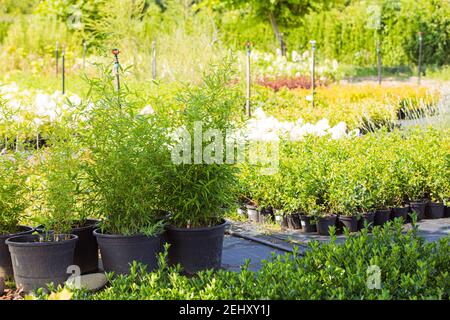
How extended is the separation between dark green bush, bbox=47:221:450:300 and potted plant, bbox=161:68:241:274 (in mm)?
676

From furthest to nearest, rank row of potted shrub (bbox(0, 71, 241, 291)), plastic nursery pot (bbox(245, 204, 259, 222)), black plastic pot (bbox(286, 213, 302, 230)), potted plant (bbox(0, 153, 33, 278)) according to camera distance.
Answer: plastic nursery pot (bbox(245, 204, 259, 222))
black plastic pot (bbox(286, 213, 302, 230))
potted plant (bbox(0, 153, 33, 278))
row of potted shrub (bbox(0, 71, 241, 291))

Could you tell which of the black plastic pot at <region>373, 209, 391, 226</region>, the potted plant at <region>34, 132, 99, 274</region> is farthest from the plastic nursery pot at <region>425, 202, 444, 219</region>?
the potted plant at <region>34, 132, 99, 274</region>

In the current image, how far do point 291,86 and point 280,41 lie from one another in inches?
178

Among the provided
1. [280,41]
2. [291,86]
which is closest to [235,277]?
[291,86]

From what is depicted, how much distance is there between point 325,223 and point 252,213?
726mm

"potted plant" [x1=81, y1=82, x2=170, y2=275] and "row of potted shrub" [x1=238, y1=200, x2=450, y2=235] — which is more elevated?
"potted plant" [x1=81, y1=82, x2=170, y2=275]

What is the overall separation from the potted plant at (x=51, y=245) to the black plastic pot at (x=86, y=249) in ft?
0.63

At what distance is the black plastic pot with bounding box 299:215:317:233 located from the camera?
4984 millimetres

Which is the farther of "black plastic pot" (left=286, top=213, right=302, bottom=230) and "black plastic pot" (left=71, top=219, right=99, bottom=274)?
"black plastic pot" (left=286, top=213, right=302, bottom=230)

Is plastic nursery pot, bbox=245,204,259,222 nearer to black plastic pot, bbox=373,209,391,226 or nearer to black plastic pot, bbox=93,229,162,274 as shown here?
black plastic pot, bbox=373,209,391,226

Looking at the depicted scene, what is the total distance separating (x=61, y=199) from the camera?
3607 mm

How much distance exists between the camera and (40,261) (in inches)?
138
